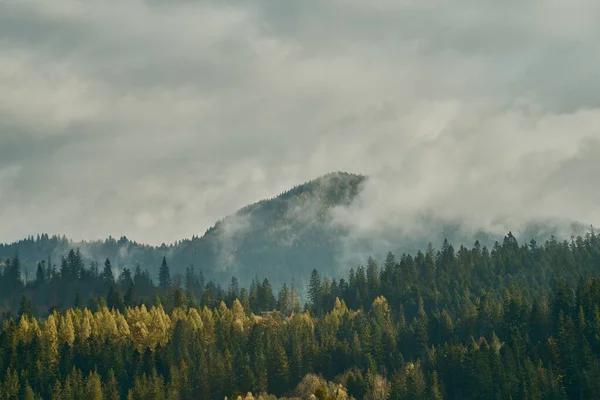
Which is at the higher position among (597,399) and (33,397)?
(33,397)

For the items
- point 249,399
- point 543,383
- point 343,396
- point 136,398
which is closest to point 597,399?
point 543,383

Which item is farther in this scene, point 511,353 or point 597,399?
point 511,353

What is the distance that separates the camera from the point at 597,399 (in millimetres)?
179375

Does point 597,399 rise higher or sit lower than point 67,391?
lower

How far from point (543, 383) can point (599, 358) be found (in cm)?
2252

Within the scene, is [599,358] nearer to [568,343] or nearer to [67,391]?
[568,343]

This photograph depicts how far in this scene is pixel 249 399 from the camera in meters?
193

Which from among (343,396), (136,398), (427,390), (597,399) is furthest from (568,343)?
(136,398)

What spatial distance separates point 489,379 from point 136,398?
80.7 m

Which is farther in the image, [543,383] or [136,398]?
[136,398]

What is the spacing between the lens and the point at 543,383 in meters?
185

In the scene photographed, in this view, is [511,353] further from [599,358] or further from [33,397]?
[33,397]

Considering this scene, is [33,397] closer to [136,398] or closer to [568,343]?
[136,398]

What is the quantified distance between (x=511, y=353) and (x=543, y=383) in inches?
→ 601
